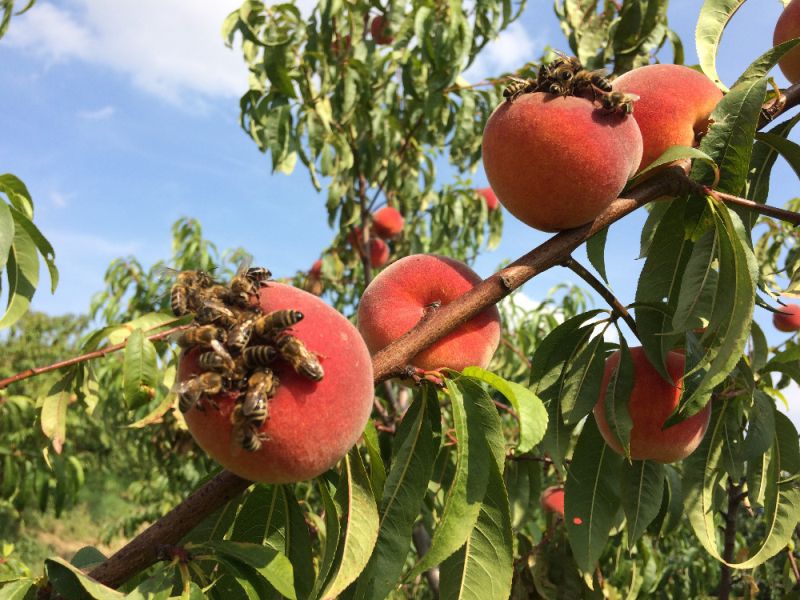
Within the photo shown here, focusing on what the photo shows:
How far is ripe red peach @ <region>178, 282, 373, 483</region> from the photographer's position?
717 millimetres

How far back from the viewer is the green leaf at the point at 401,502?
0.86 meters

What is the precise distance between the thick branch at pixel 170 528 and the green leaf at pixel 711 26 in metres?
1.02

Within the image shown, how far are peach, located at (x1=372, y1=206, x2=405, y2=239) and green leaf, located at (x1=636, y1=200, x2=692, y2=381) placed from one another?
10.8ft

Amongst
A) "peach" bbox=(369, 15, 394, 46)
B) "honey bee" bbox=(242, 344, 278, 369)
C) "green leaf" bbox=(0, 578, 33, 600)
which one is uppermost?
"peach" bbox=(369, 15, 394, 46)

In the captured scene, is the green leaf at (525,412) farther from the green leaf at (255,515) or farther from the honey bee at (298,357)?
the green leaf at (255,515)

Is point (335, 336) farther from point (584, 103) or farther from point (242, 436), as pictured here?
point (584, 103)

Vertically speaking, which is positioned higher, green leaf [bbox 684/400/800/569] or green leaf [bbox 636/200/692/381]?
green leaf [bbox 636/200/692/381]

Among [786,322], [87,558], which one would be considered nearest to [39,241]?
[87,558]

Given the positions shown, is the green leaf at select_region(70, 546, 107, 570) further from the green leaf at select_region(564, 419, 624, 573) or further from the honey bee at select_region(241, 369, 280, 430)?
the green leaf at select_region(564, 419, 624, 573)

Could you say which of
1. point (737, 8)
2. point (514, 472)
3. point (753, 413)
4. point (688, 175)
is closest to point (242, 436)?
point (688, 175)

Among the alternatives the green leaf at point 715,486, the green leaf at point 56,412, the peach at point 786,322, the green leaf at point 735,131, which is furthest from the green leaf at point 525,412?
the peach at point 786,322

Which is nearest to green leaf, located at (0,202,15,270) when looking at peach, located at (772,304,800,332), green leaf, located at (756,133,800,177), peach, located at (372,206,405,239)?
green leaf, located at (756,133,800,177)

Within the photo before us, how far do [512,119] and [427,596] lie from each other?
334cm

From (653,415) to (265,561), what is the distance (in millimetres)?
711
